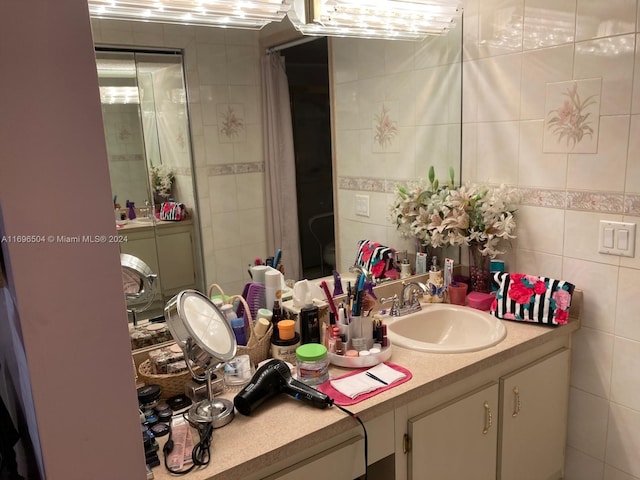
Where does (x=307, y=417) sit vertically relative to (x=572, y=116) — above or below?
below

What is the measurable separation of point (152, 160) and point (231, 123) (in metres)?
0.29

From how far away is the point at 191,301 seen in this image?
132 centimetres

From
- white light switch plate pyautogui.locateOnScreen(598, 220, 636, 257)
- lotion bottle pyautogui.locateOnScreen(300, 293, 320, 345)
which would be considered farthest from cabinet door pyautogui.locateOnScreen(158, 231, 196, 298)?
white light switch plate pyautogui.locateOnScreen(598, 220, 636, 257)

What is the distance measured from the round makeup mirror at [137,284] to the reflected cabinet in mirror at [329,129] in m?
0.04

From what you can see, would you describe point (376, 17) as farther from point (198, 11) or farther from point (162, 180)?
point (162, 180)

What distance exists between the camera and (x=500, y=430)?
1.69 metres

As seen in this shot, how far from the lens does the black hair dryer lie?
1.28 meters

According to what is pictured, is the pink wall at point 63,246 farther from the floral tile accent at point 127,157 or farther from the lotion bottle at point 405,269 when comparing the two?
the lotion bottle at point 405,269

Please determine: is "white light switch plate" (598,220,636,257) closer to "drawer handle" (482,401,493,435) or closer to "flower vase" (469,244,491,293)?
"flower vase" (469,244,491,293)

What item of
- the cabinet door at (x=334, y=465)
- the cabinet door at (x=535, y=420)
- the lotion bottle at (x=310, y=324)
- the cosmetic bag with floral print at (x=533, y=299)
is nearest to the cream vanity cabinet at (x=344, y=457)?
the cabinet door at (x=334, y=465)

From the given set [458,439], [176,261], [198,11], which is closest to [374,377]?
[458,439]

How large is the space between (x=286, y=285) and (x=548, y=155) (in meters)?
1.04

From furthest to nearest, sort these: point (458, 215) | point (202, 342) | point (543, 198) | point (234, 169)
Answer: point (458, 215), point (543, 198), point (234, 169), point (202, 342)

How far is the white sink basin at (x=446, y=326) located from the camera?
1.81 m
